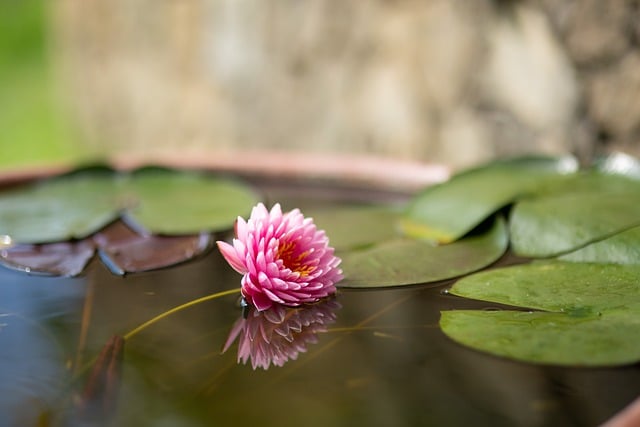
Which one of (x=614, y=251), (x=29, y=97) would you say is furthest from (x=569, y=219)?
(x=29, y=97)

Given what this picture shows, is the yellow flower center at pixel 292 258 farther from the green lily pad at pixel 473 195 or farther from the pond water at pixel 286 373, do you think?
the green lily pad at pixel 473 195

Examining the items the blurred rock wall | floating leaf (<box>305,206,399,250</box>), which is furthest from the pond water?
the blurred rock wall

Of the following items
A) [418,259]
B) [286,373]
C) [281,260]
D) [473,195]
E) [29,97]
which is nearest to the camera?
[286,373]

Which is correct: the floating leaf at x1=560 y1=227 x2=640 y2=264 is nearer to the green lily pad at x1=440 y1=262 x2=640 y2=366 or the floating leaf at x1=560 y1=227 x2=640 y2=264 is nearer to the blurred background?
the green lily pad at x1=440 y1=262 x2=640 y2=366

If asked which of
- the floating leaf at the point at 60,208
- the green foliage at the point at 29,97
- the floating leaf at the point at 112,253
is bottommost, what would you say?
the green foliage at the point at 29,97

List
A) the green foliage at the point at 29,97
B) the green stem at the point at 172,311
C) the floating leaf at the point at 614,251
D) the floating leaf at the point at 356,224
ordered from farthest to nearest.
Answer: the green foliage at the point at 29,97
the floating leaf at the point at 356,224
the floating leaf at the point at 614,251
the green stem at the point at 172,311

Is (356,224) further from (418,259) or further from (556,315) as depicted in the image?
(556,315)

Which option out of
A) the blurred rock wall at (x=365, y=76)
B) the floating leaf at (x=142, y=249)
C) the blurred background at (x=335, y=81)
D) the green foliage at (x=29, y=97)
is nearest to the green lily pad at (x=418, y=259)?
Answer: the floating leaf at (x=142, y=249)

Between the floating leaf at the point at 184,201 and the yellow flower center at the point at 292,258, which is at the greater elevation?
the yellow flower center at the point at 292,258

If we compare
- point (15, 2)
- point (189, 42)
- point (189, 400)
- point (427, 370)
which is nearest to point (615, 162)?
point (427, 370)
